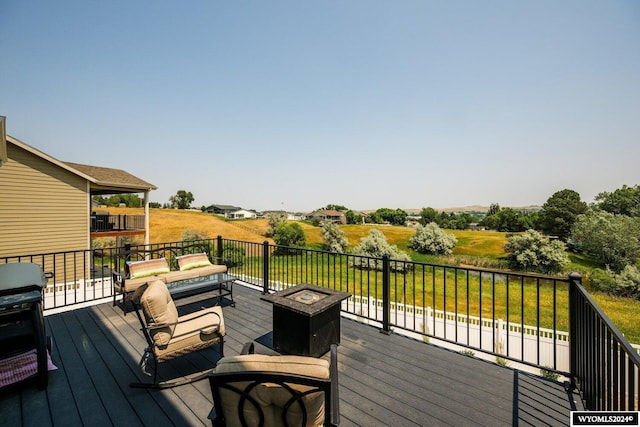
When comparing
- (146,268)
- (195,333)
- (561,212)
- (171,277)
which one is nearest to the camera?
(195,333)

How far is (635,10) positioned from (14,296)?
43.6ft

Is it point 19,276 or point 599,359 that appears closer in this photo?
point 599,359

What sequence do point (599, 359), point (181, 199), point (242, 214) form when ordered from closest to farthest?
point (599, 359) < point (181, 199) < point (242, 214)

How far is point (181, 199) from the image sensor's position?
59.0 m

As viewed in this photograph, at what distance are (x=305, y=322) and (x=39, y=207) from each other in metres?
13.7

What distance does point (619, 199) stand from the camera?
38125mm

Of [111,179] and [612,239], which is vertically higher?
[111,179]

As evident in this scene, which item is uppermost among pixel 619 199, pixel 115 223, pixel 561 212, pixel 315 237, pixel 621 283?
pixel 619 199

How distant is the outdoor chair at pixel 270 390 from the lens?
3.99 ft

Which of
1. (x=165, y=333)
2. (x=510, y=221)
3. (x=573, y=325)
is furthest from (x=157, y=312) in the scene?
(x=510, y=221)

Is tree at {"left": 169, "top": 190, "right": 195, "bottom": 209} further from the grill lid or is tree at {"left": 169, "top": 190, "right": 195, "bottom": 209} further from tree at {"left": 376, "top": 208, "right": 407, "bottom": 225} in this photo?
the grill lid

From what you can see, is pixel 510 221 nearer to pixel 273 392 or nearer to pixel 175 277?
pixel 175 277

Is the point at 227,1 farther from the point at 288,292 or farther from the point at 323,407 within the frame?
the point at 323,407

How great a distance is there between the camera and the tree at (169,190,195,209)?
59.0 meters
